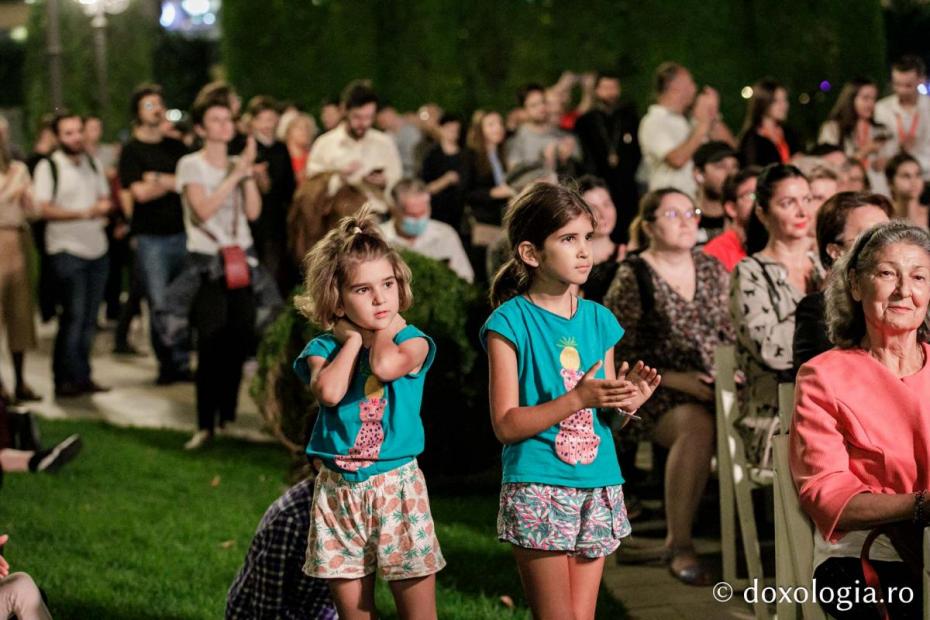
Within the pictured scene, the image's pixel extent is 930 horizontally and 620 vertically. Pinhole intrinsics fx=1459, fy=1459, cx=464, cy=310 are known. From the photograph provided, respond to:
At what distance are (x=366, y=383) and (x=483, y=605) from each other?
181cm

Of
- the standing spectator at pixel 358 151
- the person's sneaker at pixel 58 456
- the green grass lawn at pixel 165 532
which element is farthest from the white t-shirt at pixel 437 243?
the person's sneaker at pixel 58 456

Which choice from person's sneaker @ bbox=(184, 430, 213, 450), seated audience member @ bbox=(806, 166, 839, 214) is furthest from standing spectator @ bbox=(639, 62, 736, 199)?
person's sneaker @ bbox=(184, 430, 213, 450)

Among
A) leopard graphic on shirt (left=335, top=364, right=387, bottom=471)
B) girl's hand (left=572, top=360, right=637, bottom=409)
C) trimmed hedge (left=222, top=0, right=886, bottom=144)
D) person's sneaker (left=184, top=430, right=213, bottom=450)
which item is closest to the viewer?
girl's hand (left=572, top=360, right=637, bottom=409)

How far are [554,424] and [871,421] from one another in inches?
36.9

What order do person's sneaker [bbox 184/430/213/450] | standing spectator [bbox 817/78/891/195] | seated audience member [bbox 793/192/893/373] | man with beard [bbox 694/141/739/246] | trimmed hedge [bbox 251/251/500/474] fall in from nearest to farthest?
seated audience member [bbox 793/192/893/373] < trimmed hedge [bbox 251/251/500/474] < man with beard [bbox 694/141/739/246] < person's sneaker [bbox 184/430/213/450] < standing spectator [bbox 817/78/891/195]

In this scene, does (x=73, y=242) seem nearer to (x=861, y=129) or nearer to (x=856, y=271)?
(x=861, y=129)

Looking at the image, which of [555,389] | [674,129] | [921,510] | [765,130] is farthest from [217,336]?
[921,510]

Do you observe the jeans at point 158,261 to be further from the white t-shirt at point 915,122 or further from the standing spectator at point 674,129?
the white t-shirt at point 915,122

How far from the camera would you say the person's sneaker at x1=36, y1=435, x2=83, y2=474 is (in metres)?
7.75

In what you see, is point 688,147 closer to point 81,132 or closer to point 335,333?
point 81,132

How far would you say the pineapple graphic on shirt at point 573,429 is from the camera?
4301 millimetres

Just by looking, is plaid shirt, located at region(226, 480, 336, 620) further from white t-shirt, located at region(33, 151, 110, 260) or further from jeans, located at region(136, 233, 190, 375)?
white t-shirt, located at region(33, 151, 110, 260)

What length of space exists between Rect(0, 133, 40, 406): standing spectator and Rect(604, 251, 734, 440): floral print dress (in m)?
5.44

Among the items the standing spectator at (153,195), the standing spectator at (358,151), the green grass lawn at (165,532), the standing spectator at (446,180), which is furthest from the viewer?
the standing spectator at (446,180)
